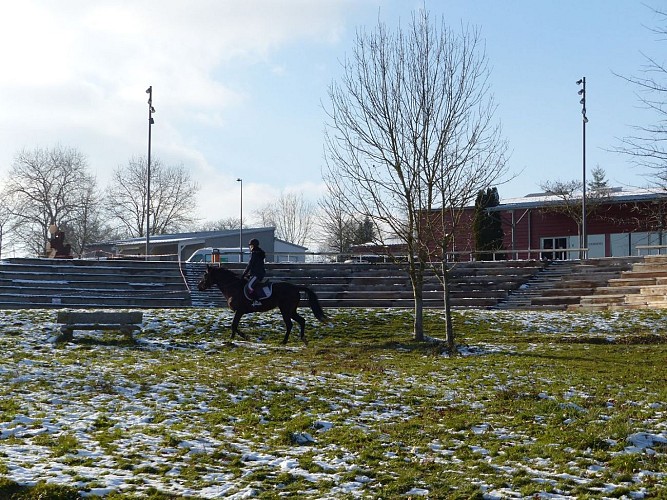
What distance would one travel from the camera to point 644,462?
8.02 metres

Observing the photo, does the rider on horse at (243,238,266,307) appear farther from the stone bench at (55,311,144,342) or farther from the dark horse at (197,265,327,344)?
the stone bench at (55,311,144,342)

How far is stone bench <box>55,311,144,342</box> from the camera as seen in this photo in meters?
18.7

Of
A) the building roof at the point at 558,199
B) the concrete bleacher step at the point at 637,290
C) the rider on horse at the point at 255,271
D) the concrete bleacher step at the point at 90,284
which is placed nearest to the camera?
the rider on horse at the point at 255,271

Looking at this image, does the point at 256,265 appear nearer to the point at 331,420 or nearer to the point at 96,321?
the point at 96,321

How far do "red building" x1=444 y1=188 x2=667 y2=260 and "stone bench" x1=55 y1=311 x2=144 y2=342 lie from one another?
26.4m

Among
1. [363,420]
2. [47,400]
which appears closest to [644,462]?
[363,420]

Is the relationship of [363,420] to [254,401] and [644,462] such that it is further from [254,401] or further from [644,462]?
[644,462]

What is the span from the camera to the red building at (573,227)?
43.5 meters

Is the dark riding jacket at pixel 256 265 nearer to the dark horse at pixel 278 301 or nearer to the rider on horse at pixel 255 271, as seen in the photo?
the rider on horse at pixel 255 271

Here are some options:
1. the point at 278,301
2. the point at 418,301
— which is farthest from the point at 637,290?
the point at 278,301

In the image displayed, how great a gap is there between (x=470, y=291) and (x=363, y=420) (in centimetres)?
2042

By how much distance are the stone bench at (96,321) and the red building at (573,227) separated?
86.5 feet

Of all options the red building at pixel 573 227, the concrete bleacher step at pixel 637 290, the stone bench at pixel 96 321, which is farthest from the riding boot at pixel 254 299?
the red building at pixel 573 227

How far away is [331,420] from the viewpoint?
10.4 m
